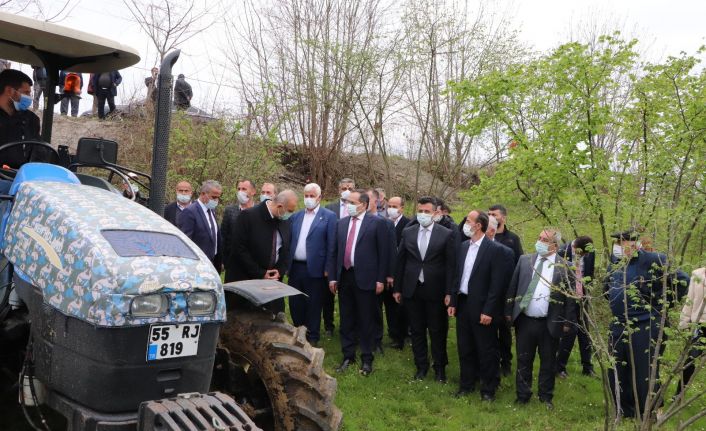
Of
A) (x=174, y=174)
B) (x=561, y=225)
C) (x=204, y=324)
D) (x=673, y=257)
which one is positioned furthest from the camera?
(x=174, y=174)

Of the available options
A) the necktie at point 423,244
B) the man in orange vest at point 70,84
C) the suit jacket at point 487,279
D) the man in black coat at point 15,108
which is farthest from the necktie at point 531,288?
the man in black coat at point 15,108

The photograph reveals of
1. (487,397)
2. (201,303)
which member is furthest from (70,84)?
(487,397)

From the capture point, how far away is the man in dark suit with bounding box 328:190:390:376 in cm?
839

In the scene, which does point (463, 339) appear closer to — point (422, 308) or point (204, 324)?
point (422, 308)

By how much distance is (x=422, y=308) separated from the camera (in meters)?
8.41

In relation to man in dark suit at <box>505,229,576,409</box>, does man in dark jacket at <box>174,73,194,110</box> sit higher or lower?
higher

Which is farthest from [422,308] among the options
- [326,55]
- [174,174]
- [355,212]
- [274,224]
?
[326,55]

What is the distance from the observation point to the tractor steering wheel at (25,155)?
4551 millimetres

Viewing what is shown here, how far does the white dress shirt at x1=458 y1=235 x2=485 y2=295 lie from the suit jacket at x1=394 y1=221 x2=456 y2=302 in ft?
0.44

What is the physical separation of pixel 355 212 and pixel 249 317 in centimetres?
399

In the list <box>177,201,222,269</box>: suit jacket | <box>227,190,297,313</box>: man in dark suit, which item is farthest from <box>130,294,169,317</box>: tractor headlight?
<box>177,201,222,269</box>: suit jacket

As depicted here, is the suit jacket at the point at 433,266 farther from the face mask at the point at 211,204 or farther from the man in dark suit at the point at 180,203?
the man in dark suit at the point at 180,203

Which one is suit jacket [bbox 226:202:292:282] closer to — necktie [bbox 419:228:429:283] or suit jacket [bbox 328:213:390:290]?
suit jacket [bbox 328:213:390:290]

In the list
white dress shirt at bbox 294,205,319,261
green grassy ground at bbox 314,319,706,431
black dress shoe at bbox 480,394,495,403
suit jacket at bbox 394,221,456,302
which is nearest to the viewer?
green grassy ground at bbox 314,319,706,431
